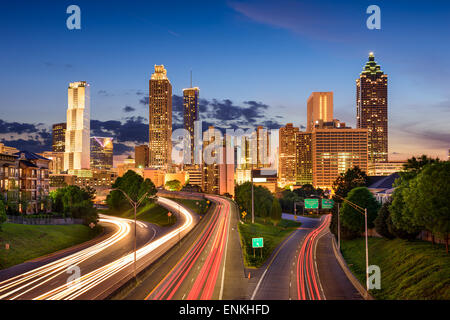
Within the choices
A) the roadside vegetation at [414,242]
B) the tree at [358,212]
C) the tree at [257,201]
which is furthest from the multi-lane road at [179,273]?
the tree at [257,201]

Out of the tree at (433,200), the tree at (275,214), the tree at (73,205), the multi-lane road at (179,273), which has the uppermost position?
the tree at (433,200)

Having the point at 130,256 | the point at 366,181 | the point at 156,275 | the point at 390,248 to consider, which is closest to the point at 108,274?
the point at 156,275

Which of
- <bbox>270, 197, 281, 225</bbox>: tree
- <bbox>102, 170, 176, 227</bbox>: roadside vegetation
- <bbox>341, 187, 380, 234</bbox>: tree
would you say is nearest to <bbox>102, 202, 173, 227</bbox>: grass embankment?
<bbox>102, 170, 176, 227</bbox>: roadside vegetation

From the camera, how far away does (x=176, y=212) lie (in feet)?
374

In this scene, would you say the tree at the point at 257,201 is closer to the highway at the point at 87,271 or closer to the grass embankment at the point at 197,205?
the grass embankment at the point at 197,205

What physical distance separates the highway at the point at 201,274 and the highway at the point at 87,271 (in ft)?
10.5

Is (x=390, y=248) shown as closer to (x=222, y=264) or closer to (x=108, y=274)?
(x=222, y=264)

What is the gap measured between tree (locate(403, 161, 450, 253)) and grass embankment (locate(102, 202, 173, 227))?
6672 cm

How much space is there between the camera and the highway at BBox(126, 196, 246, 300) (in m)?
34.8

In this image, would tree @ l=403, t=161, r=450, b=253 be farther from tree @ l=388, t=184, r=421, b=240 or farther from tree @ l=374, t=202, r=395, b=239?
tree @ l=374, t=202, r=395, b=239

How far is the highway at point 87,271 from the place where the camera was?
113ft

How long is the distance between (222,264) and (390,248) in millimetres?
25796

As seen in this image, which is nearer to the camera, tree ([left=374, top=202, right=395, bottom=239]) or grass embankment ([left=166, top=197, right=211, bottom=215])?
tree ([left=374, top=202, right=395, bottom=239])

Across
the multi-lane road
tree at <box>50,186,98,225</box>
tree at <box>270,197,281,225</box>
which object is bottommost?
tree at <box>270,197,281,225</box>
